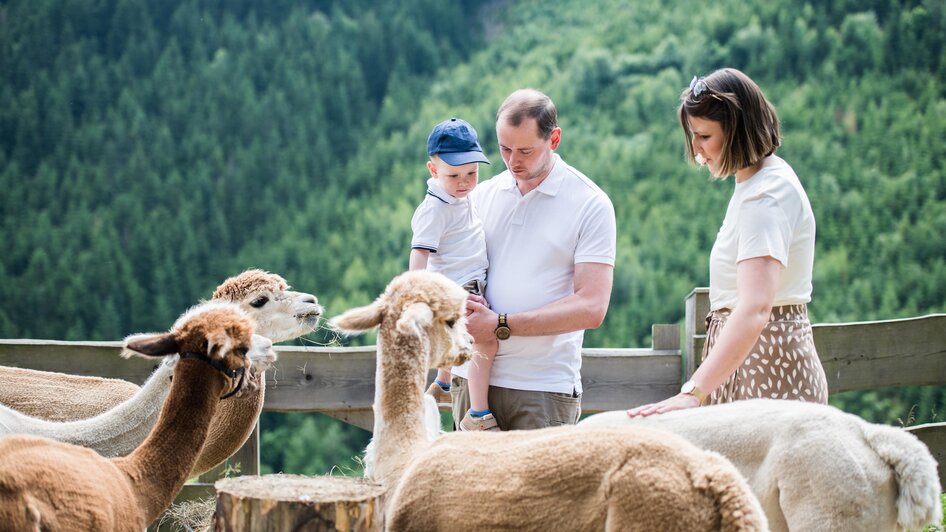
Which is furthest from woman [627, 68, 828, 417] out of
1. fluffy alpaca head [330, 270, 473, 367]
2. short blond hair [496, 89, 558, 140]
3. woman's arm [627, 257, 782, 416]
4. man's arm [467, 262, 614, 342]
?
fluffy alpaca head [330, 270, 473, 367]

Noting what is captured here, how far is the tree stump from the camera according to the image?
8.77 feet

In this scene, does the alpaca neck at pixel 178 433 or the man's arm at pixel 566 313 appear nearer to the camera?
the alpaca neck at pixel 178 433

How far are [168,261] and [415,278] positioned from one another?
13374 millimetres

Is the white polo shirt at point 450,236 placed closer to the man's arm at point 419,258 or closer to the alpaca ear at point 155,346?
the man's arm at point 419,258

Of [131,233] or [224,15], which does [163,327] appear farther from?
[224,15]

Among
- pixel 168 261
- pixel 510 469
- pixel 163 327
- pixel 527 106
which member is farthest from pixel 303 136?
pixel 510 469

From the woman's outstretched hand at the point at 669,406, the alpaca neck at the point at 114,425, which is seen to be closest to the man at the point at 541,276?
the woman's outstretched hand at the point at 669,406

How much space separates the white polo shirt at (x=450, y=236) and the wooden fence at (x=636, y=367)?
187cm

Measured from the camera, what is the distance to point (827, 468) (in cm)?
278

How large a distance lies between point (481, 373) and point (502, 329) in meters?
0.27

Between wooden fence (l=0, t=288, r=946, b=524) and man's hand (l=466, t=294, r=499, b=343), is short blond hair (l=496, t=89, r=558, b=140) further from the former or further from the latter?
wooden fence (l=0, t=288, r=946, b=524)

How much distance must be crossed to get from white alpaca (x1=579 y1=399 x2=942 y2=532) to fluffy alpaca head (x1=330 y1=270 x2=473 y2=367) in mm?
776

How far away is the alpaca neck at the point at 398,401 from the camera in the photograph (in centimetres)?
315

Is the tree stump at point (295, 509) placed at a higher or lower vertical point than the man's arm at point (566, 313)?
lower
